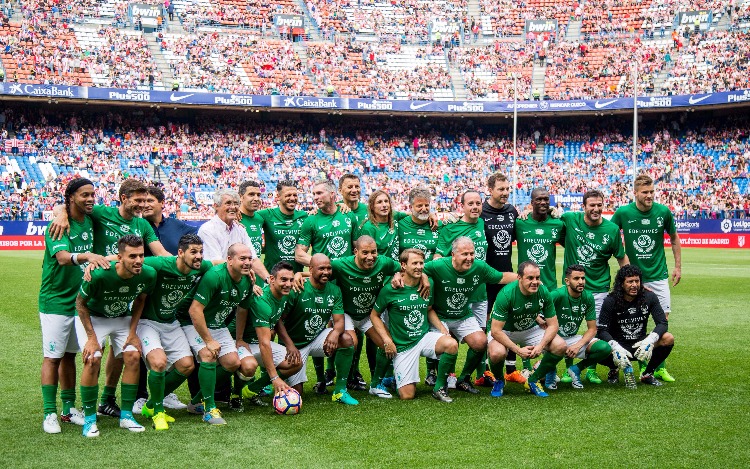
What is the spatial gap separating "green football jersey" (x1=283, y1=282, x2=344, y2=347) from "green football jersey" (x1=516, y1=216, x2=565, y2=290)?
243 cm

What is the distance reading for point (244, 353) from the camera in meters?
7.74

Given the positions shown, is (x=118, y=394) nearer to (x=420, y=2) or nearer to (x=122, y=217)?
(x=122, y=217)

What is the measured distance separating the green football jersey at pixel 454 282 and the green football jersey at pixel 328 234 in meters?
1.04

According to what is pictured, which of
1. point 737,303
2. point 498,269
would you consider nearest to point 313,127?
point 737,303

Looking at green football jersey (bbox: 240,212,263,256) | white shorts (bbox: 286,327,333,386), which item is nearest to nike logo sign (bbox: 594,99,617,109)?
green football jersey (bbox: 240,212,263,256)

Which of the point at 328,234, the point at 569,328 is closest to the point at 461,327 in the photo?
the point at 569,328

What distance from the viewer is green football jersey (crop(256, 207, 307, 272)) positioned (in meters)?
9.16

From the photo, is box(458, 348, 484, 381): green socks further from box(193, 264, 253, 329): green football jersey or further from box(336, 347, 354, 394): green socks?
box(193, 264, 253, 329): green football jersey

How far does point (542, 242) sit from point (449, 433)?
3358 mm

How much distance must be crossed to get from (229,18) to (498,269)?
145 ft

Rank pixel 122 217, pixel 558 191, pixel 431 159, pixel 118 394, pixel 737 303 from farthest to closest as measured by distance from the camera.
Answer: pixel 431 159 → pixel 558 191 → pixel 737 303 → pixel 118 394 → pixel 122 217

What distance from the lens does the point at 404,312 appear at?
8414 mm

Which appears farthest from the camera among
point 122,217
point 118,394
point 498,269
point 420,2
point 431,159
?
point 420,2

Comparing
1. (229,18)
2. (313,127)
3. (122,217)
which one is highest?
(229,18)
